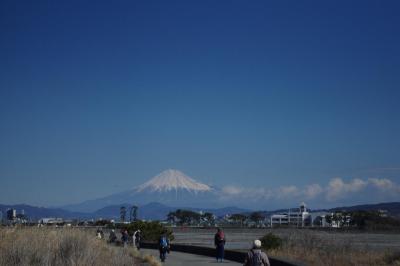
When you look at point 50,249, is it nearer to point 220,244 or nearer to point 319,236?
point 220,244

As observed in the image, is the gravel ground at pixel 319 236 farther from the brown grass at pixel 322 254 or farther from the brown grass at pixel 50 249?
the brown grass at pixel 50 249

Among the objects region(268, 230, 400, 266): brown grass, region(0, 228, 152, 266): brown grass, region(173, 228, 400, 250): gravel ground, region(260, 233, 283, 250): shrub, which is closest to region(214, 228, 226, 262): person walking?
region(268, 230, 400, 266): brown grass

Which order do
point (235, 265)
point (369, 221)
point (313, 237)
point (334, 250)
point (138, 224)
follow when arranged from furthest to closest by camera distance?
point (369, 221)
point (138, 224)
point (313, 237)
point (334, 250)
point (235, 265)

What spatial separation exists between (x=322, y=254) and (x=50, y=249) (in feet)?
56.2

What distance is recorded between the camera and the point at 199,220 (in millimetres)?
182500

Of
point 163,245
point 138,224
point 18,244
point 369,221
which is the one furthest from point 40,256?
point 369,221

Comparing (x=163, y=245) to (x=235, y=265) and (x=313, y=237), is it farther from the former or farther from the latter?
(x=313, y=237)

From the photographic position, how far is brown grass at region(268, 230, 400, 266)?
28.1m

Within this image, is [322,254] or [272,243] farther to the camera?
[272,243]


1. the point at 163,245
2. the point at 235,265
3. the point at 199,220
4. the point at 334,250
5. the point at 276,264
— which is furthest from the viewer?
the point at 199,220

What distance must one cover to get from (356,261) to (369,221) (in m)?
108

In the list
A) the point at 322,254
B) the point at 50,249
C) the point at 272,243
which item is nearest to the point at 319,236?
the point at 272,243

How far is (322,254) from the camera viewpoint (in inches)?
1231

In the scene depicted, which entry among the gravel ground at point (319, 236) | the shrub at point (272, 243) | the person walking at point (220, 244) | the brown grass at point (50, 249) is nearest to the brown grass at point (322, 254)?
the shrub at point (272, 243)
